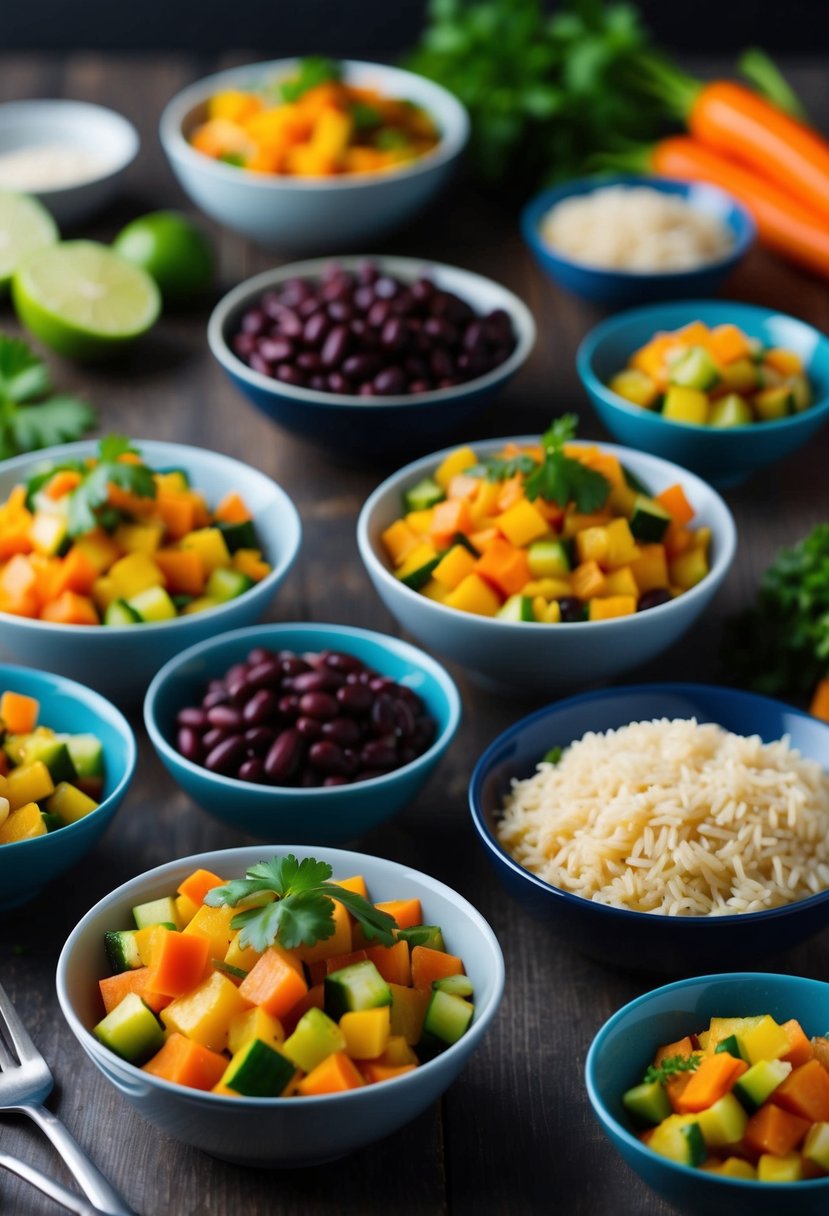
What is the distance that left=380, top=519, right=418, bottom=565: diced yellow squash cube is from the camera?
2.65m

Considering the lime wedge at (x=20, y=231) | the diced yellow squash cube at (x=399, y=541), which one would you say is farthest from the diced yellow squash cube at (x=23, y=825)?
the lime wedge at (x=20, y=231)

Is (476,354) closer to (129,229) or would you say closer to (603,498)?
(603,498)

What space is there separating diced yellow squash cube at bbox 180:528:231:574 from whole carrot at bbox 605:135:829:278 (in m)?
2.07

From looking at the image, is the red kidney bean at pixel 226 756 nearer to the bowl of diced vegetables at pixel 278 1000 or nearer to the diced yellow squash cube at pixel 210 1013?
the bowl of diced vegetables at pixel 278 1000

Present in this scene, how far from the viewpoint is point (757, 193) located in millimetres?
4133

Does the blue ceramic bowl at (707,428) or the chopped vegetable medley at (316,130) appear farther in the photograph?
the chopped vegetable medley at (316,130)

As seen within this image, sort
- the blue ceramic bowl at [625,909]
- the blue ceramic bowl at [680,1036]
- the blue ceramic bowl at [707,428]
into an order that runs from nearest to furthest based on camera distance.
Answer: the blue ceramic bowl at [680,1036]
the blue ceramic bowl at [625,909]
the blue ceramic bowl at [707,428]

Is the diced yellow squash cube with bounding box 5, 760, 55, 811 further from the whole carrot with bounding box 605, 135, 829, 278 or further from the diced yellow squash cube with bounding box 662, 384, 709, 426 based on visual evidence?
the whole carrot with bounding box 605, 135, 829, 278

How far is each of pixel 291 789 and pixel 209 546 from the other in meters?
0.69

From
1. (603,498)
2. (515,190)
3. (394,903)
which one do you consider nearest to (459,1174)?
(394,903)

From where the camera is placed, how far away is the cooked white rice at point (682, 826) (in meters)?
1.97

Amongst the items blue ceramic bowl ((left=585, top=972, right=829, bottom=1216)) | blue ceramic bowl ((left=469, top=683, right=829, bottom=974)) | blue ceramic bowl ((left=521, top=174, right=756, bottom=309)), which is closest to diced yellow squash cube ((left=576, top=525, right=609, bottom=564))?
blue ceramic bowl ((left=469, top=683, right=829, bottom=974))

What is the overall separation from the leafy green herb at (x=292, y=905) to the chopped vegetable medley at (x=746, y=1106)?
36cm

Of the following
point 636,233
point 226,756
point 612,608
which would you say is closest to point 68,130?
point 636,233
